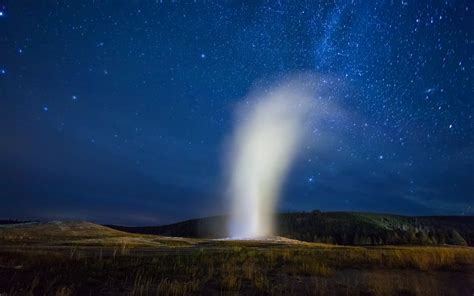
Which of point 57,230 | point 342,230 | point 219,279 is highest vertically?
point 342,230

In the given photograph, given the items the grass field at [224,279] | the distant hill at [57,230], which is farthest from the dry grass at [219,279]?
the distant hill at [57,230]

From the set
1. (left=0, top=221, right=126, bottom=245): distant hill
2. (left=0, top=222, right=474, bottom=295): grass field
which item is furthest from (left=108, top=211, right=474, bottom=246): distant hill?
(left=0, top=222, right=474, bottom=295): grass field

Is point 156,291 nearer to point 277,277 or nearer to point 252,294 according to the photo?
point 252,294

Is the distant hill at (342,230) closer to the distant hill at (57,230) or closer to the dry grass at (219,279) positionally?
the distant hill at (57,230)

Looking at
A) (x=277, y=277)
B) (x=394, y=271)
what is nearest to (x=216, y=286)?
(x=277, y=277)

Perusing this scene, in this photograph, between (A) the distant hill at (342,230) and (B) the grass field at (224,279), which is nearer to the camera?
(B) the grass field at (224,279)

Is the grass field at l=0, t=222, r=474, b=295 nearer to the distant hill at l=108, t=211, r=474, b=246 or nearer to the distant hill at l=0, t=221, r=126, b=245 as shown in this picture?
the distant hill at l=0, t=221, r=126, b=245

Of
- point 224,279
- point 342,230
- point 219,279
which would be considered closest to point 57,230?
point 219,279

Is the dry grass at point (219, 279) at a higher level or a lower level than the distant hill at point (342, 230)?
lower

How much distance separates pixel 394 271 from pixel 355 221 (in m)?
170

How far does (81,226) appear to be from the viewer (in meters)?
72.7

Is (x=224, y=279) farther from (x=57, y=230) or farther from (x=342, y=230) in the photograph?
(x=342, y=230)

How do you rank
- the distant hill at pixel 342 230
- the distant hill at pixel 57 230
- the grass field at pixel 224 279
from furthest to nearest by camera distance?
the distant hill at pixel 342 230 < the distant hill at pixel 57 230 < the grass field at pixel 224 279

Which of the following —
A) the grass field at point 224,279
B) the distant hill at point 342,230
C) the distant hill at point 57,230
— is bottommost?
the grass field at point 224,279
